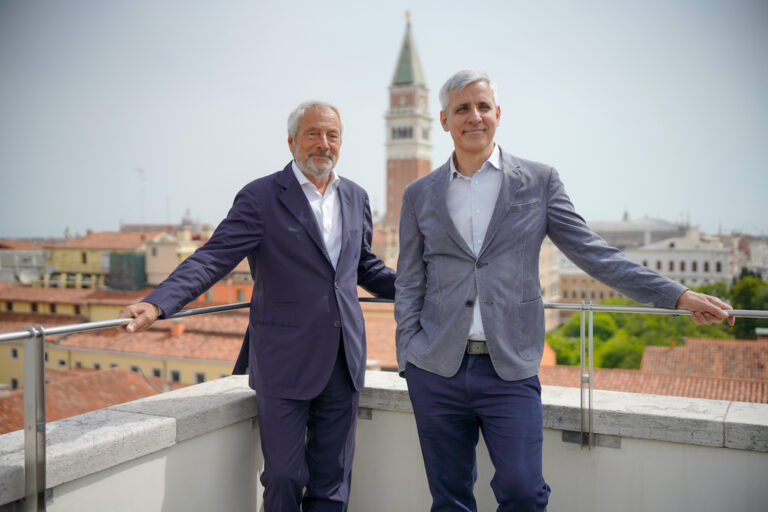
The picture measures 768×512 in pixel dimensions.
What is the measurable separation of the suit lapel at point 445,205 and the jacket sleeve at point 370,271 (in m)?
0.47

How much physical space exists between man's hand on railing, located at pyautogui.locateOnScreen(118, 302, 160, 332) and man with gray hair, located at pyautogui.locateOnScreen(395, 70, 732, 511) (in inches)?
28.6

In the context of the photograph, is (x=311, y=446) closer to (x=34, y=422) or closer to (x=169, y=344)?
A: (x=34, y=422)

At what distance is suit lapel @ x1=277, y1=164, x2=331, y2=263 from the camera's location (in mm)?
2193

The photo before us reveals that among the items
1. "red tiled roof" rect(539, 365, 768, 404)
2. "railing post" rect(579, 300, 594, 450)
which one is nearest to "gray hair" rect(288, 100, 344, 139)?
"railing post" rect(579, 300, 594, 450)

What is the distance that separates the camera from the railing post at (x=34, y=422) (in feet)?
5.52

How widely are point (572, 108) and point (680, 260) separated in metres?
20.5

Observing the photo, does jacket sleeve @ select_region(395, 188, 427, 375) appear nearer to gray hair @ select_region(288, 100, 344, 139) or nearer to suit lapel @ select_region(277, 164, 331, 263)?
suit lapel @ select_region(277, 164, 331, 263)

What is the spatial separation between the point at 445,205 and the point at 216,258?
2.47 feet

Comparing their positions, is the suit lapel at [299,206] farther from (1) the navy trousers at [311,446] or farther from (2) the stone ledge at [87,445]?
(2) the stone ledge at [87,445]

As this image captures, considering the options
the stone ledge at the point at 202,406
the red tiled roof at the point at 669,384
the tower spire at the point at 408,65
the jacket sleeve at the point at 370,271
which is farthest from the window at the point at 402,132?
the stone ledge at the point at 202,406

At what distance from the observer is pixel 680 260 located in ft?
232

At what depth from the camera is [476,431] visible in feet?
6.52

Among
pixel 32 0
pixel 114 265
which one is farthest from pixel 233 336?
pixel 32 0

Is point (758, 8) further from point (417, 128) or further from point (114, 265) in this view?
point (114, 265)
